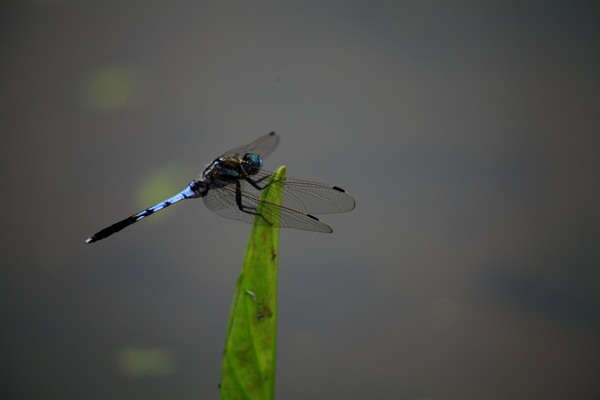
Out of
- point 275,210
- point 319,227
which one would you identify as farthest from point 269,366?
point 319,227

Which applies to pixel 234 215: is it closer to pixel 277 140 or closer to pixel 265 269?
pixel 277 140

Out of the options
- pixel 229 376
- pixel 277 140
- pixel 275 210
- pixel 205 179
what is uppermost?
pixel 277 140

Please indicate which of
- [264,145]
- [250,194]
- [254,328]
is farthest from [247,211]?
[254,328]

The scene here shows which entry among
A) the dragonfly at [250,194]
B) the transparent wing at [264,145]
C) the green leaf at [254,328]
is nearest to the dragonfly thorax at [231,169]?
the dragonfly at [250,194]

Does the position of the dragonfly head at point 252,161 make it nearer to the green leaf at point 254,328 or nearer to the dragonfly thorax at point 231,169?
the dragonfly thorax at point 231,169

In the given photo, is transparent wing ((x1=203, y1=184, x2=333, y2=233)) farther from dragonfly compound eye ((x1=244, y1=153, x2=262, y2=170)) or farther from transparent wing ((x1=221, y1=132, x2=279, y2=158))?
transparent wing ((x1=221, y1=132, x2=279, y2=158))
